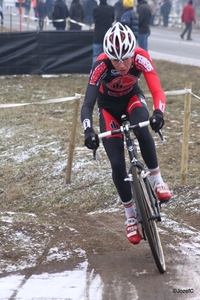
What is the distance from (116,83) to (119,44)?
475mm

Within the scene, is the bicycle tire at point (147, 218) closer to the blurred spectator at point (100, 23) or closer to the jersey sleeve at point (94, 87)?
the jersey sleeve at point (94, 87)

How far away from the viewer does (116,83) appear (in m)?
5.88

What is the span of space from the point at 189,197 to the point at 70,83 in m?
9.30

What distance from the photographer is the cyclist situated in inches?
220

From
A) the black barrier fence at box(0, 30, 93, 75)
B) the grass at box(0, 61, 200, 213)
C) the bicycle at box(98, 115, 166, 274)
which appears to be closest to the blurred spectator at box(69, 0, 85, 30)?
the black barrier fence at box(0, 30, 93, 75)

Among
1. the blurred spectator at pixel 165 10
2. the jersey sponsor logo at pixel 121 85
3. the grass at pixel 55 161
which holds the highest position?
the jersey sponsor logo at pixel 121 85

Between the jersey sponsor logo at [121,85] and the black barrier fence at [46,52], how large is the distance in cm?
1115

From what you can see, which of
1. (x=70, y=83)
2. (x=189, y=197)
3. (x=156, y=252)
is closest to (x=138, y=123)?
(x=156, y=252)

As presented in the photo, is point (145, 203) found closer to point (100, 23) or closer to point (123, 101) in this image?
point (123, 101)

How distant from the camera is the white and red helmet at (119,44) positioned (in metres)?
5.55

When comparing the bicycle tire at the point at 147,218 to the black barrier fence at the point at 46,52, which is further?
the black barrier fence at the point at 46,52

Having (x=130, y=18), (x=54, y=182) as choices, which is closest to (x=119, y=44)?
(x=54, y=182)

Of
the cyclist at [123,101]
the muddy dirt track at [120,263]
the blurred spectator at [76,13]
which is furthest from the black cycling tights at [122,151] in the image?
the blurred spectator at [76,13]

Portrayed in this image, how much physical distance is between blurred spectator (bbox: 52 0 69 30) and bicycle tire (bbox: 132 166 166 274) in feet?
51.4
